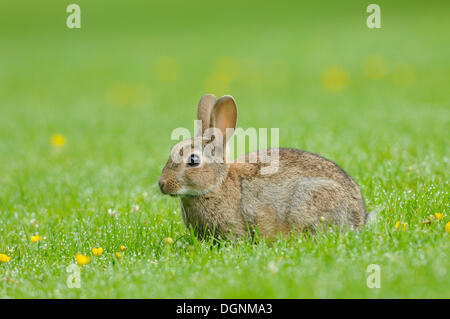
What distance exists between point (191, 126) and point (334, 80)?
420 centimetres

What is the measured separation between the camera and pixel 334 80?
1342 centimetres

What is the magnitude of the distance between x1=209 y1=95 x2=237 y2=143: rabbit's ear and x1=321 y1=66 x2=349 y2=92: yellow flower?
8.21 metres

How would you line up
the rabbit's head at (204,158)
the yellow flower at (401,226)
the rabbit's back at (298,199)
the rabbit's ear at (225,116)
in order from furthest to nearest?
the rabbit's ear at (225,116)
the rabbit's back at (298,199)
the rabbit's head at (204,158)
the yellow flower at (401,226)

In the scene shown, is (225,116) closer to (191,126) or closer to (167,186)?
(167,186)

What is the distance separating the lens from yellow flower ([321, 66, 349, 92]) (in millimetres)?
13266

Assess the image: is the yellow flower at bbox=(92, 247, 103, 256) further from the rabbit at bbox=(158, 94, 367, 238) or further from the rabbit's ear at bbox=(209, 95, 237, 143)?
the rabbit's ear at bbox=(209, 95, 237, 143)

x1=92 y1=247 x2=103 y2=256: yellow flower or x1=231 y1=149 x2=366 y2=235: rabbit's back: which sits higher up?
x1=231 y1=149 x2=366 y2=235: rabbit's back

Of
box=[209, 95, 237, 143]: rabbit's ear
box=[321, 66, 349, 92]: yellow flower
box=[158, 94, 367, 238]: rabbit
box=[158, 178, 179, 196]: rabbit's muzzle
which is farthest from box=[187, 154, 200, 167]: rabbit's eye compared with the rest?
box=[321, 66, 349, 92]: yellow flower

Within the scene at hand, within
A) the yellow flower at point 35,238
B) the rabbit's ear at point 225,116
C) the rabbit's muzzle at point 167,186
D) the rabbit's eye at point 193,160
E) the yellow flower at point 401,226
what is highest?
the rabbit's ear at point 225,116

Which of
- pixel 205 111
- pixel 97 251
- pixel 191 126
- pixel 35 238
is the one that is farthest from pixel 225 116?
pixel 191 126

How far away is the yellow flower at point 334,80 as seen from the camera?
13.3 metres

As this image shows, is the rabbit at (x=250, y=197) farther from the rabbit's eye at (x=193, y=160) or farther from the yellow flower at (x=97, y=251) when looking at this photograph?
the yellow flower at (x=97, y=251)

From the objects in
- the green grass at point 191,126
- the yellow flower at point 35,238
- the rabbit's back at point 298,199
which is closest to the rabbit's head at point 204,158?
the rabbit's back at point 298,199
